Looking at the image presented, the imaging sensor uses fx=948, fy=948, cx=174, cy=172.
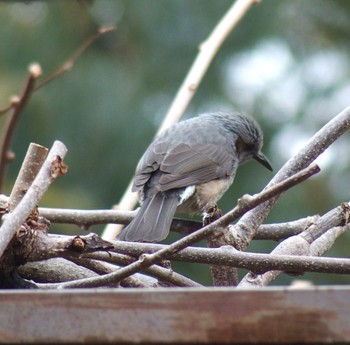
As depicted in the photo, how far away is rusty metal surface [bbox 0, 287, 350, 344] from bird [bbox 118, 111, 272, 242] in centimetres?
295

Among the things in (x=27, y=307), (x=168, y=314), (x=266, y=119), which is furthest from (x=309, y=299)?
(x=266, y=119)

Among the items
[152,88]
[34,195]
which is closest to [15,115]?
[34,195]

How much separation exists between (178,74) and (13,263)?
10.2 metres

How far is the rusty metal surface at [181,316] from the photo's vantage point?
1.35 m

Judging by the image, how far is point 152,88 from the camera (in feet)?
Result: 40.7

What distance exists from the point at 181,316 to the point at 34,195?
58 cm

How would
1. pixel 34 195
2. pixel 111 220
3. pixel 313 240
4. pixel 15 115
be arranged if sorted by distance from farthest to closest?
pixel 111 220 < pixel 313 240 < pixel 34 195 < pixel 15 115

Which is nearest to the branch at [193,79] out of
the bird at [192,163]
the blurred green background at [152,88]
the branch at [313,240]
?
the bird at [192,163]

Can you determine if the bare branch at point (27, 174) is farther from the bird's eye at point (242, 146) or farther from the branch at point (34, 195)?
the bird's eye at point (242, 146)

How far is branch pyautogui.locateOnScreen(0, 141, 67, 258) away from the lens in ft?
5.82

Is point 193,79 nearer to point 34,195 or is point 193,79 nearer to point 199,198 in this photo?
point 199,198

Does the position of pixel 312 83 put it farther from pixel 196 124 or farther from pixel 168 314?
pixel 168 314

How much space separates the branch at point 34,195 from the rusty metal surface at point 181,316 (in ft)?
1.24

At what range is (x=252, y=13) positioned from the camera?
11648 mm
